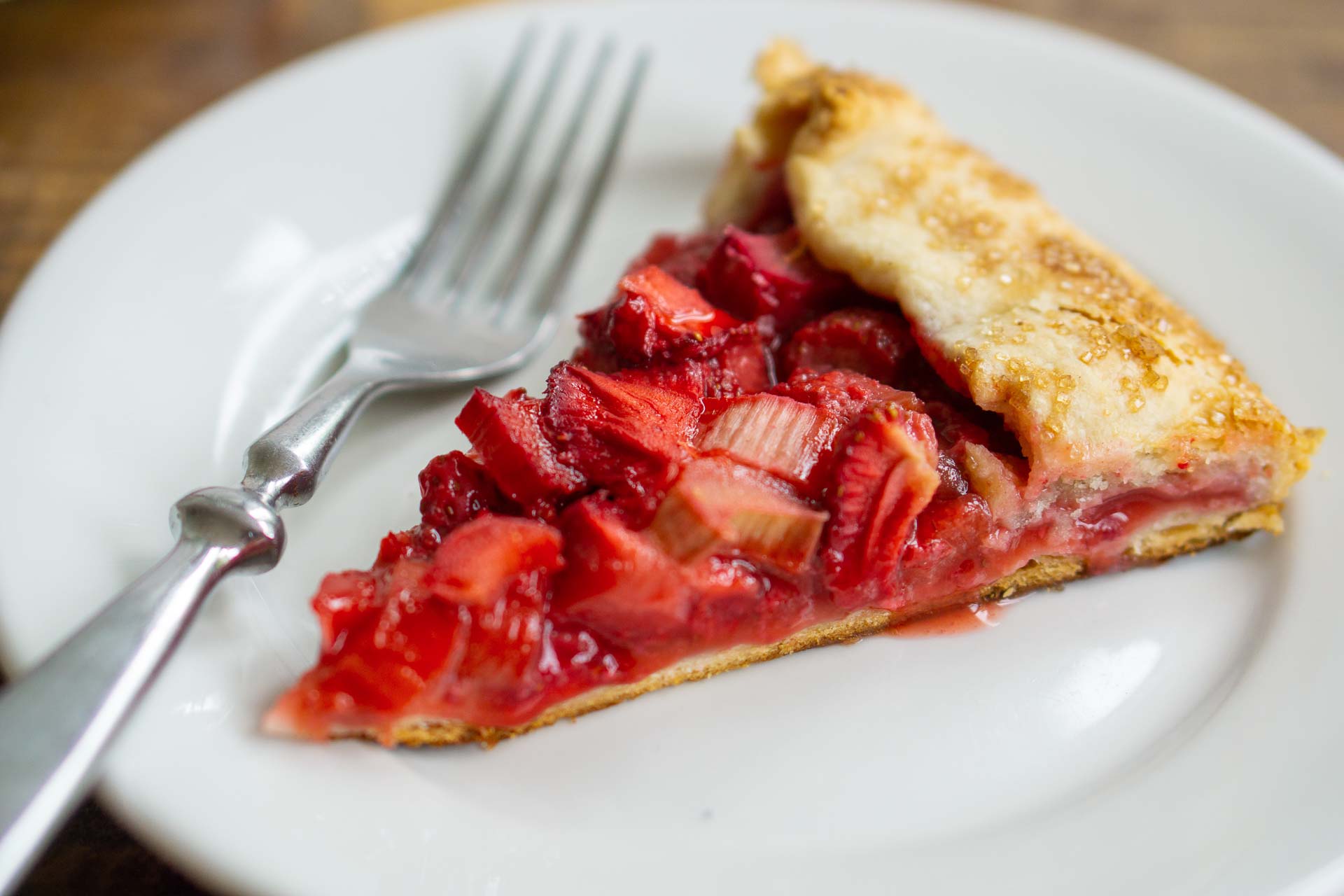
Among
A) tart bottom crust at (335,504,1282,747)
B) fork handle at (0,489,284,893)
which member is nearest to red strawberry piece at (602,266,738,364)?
tart bottom crust at (335,504,1282,747)

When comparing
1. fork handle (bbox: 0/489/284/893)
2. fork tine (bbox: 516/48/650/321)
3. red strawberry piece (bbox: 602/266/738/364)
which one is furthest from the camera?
fork tine (bbox: 516/48/650/321)

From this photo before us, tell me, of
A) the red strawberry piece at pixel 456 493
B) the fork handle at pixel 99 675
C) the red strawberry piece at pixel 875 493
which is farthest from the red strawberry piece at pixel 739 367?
the fork handle at pixel 99 675

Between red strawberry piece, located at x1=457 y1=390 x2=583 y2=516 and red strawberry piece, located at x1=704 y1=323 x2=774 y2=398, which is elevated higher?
Result: red strawberry piece, located at x1=704 y1=323 x2=774 y2=398

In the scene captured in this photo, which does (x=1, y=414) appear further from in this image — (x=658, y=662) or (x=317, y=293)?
(x=658, y=662)

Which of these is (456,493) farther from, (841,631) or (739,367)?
(841,631)

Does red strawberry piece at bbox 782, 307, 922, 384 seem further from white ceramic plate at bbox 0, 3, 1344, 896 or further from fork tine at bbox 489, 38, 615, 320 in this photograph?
fork tine at bbox 489, 38, 615, 320
